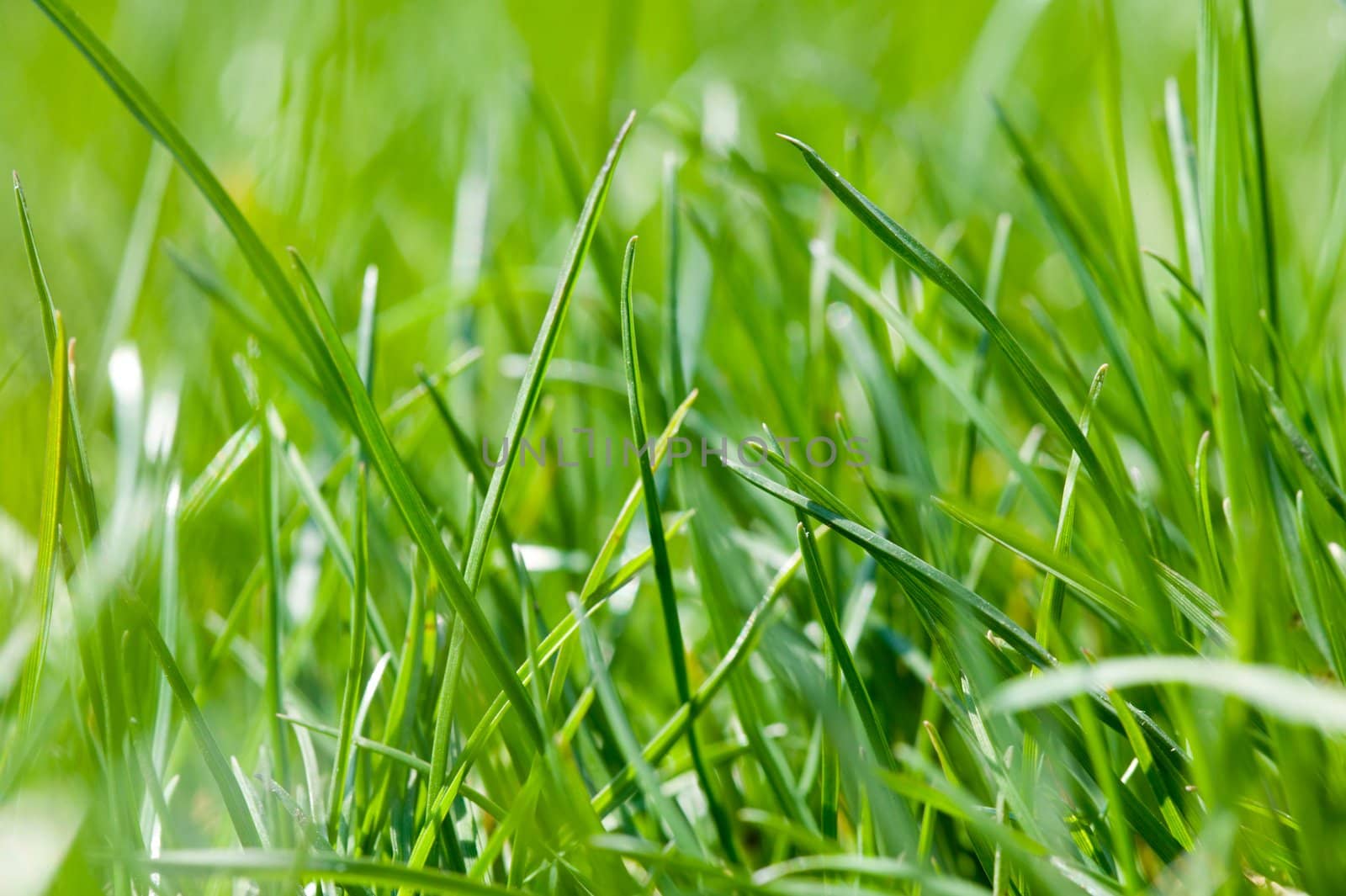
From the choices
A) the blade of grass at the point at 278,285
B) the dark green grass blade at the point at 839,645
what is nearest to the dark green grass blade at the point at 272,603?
the blade of grass at the point at 278,285

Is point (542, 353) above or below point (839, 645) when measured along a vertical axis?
above

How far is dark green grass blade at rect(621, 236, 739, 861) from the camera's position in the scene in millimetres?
380

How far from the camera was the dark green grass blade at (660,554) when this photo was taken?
0.38 metres

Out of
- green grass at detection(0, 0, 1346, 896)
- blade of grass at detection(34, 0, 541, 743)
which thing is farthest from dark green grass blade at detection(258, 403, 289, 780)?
blade of grass at detection(34, 0, 541, 743)

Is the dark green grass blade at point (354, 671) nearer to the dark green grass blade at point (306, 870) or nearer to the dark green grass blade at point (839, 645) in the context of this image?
the dark green grass blade at point (306, 870)

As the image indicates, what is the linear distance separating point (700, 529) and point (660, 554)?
10 cm

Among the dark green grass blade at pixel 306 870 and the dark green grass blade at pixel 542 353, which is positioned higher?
the dark green grass blade at pixel 542 353

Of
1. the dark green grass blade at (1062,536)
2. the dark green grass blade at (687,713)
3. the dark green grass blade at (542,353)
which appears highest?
the dark green grass blade at (542,353)

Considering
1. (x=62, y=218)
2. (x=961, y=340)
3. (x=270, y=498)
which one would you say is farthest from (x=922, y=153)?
(x=62, y=218)

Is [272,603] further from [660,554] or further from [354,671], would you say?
[660,554]

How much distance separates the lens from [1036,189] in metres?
0.58

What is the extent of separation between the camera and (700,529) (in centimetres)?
50

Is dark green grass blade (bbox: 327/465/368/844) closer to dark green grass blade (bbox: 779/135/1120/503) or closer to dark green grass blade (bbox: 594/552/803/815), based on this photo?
dark green grass blade (bbox: 594/552/803/815)

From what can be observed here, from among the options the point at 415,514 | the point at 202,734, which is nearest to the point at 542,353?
the point at 415,514
